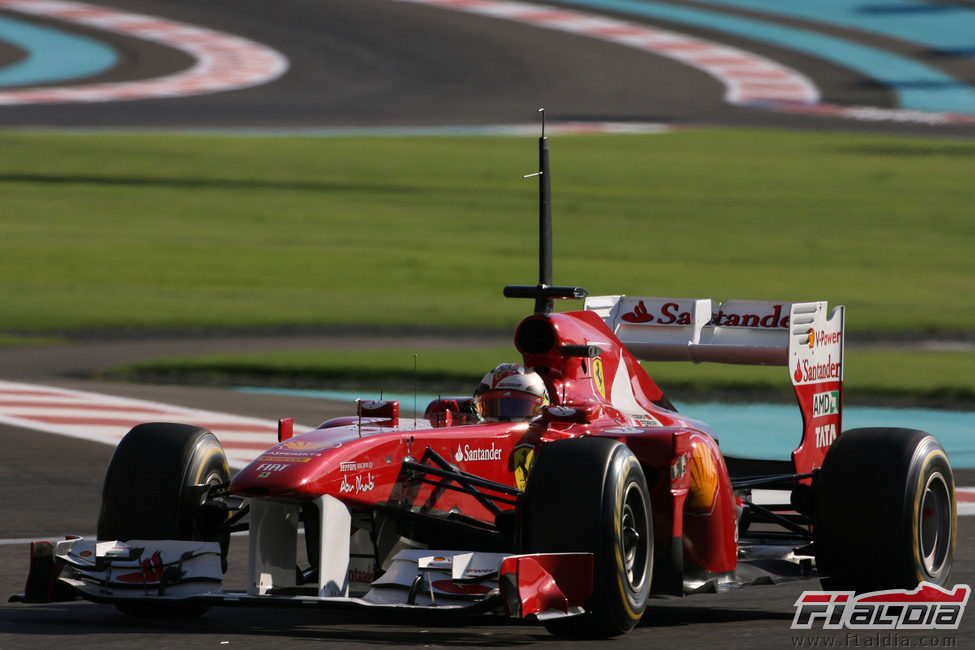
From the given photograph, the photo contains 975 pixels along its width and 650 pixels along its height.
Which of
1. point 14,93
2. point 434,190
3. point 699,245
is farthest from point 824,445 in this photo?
point 14,93

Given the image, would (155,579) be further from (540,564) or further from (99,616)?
(540,564)

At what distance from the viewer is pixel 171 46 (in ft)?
139

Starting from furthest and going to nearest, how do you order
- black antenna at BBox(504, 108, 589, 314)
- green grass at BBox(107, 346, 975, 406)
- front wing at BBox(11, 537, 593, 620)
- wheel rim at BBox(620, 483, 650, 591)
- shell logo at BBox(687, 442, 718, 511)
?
green grass at BBox(107, 346, 975, 406)
black antenna at BBox(504, 108, 589, 314)
shell logo at BBox(687, 442, 718, 511)
wheel rim at BBox(620, 483, 650, 591)
front wing at BBox(11, 537, 593, 620)

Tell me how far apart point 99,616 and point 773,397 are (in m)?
9.81

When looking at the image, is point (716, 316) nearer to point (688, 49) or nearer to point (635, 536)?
point (635, 536)

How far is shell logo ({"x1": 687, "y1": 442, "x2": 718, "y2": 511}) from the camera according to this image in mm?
7648

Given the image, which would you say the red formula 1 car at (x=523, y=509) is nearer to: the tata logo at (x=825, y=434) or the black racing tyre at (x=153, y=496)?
the black racing tyre at (x=153, y=496)

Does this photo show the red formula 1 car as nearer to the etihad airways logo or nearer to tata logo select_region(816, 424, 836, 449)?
the etihad airways logo

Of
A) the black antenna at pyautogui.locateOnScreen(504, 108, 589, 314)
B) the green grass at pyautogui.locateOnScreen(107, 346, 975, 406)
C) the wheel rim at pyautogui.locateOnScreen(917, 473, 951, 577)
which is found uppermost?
the black antenna at pyautogui.locateOnScreen(504, 108, 589, 314)

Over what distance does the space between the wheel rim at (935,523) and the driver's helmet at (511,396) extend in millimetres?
1769

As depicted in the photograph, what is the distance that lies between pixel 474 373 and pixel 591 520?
9.87 m

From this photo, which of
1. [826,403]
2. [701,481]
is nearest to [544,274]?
[701,481]

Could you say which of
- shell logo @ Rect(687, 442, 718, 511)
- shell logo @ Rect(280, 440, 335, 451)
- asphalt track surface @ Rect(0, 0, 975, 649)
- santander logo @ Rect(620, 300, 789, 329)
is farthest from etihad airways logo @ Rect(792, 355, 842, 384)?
asphalt track surface @ Rect(0, 0, 975, 649)

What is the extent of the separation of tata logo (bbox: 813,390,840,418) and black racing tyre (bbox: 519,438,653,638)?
2342mm
